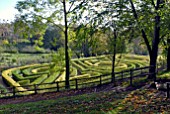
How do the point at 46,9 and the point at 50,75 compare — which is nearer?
the point at 46,9

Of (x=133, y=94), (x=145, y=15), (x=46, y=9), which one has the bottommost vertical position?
(x=133, y=94)

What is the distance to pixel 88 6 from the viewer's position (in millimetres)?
11711

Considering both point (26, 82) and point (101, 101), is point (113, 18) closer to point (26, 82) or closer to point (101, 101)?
point (101, 101)

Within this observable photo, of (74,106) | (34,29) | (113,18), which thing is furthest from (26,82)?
(74,106)

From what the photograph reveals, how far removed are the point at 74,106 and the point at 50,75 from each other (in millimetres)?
21485

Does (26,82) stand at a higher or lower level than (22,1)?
lower

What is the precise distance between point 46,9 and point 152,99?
37.2ft

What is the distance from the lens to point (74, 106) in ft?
30.5

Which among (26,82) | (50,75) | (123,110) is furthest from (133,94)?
(50,75)

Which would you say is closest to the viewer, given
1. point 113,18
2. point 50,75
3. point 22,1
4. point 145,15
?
point 145,15

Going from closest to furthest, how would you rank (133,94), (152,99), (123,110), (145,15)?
1. (123,110)
2. (152,99)
3. (133,94)
4. (145,15)

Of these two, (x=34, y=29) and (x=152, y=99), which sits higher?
(x=34, y=29)

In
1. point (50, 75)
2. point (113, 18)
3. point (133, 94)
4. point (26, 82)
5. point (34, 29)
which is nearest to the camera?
point (133, 94)

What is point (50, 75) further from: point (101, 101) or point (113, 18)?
point (101, 101)
